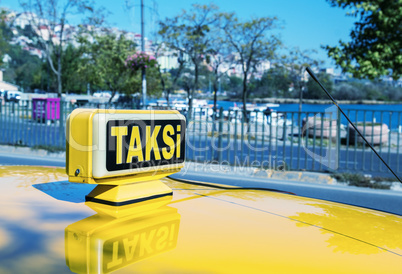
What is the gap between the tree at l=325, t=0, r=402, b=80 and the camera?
14461 mm

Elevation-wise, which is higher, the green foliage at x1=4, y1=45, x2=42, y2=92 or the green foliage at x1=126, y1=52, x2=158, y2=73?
the green foliage at x1=4, y1=45, x2=42, y2=92

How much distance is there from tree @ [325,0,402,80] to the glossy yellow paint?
13.5m

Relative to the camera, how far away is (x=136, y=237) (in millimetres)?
1590

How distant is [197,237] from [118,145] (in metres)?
0.53

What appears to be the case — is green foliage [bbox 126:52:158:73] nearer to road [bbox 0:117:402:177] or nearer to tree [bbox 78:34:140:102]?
road [bbox 0:117:402:177]

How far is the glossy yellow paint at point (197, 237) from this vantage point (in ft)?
4.55

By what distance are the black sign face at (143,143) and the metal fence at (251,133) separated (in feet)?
22.5

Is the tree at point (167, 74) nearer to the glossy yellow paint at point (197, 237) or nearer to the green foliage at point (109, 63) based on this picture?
the green foliage at point (109, 63)

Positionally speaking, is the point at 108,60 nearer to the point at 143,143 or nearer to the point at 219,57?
the point at 219,57

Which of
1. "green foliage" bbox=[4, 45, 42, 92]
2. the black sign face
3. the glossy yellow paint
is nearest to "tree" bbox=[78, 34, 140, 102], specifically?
"green foliage" bbox=[4, 45, 42, 92]

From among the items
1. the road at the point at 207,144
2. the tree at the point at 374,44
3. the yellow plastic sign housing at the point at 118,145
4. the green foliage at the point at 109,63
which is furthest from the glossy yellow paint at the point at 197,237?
the green foliage at the point at 109,63

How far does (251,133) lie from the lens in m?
10.6

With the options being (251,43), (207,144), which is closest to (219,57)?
(251,43)

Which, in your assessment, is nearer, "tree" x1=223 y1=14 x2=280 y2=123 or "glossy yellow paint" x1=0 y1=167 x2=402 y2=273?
"glossy yellow paint" x1=0 y1=167 x2=402 y2=273
